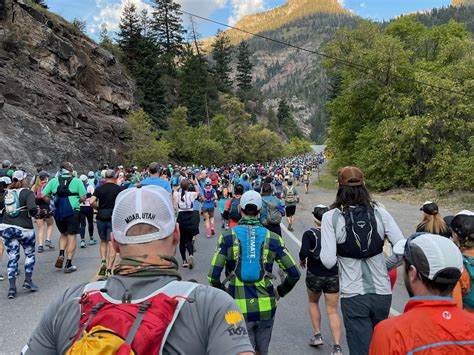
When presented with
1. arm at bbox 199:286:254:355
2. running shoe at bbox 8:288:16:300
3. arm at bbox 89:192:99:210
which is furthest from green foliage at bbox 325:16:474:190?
arm at bbox 199:286:254:355

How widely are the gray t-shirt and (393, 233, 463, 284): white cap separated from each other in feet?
A: 3.19

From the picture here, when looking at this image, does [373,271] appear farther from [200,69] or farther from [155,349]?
[200,69]

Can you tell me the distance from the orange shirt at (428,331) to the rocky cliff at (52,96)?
792 inches

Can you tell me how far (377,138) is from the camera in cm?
2708

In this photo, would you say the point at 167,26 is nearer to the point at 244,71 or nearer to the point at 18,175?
the point at 244,71

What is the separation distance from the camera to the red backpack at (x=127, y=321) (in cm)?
121

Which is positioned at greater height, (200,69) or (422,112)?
(200,69)

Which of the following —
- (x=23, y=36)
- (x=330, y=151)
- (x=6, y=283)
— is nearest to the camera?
(x=6, y=283)

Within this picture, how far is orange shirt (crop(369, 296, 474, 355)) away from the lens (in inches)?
66.1

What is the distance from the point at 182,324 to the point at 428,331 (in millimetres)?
1127

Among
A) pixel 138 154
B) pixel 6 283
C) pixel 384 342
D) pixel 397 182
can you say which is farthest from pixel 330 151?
pixel 384 342

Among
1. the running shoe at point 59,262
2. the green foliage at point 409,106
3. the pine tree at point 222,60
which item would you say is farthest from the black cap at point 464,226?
the pine tree at point 222,60

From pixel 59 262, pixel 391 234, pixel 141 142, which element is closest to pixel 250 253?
pixel 391 234

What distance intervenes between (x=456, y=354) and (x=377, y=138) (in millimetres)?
27247
